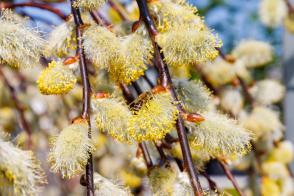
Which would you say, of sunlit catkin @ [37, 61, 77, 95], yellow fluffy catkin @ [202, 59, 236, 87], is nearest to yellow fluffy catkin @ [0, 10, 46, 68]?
sunlit catkin @ [37, 61, 77, 95]

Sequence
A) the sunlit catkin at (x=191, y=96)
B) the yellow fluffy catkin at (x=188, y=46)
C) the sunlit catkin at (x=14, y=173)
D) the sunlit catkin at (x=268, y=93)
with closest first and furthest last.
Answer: the sunlit catkin at (x=14, y=173), the yellow fluffy catkin at (x=188, y=46), the sunlit catkin at (x=191, y=96), the sunlit catkin at (x=268, y=93)

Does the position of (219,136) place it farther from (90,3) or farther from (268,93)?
(268,93)

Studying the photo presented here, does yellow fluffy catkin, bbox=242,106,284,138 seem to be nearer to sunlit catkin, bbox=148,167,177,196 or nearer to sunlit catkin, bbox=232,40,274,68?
sunlit catkin, bbox=232,40,274,68

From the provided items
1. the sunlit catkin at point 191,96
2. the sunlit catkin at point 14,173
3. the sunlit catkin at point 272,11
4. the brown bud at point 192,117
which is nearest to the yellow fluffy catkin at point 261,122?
the sunlit catkin at point 272,11

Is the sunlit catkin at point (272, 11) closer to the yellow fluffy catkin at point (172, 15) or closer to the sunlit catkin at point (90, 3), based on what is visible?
the yellow fluffy catkin at point (172, 15)

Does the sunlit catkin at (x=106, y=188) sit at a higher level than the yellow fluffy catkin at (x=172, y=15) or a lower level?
lower

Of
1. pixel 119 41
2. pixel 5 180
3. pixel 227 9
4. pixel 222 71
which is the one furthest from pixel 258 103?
pixel 227 9

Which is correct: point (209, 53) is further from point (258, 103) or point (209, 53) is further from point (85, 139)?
point (258, 103)
